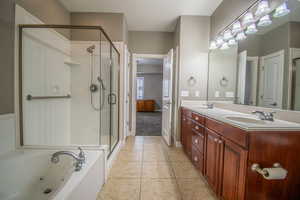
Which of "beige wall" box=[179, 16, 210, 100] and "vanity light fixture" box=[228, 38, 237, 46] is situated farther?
"beige wall" box=[179, 16, 210, 100]

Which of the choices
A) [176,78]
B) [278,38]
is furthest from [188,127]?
[278,38]

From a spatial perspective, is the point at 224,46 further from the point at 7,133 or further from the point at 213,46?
the point at 7,133

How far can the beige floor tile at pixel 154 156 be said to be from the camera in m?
2.36

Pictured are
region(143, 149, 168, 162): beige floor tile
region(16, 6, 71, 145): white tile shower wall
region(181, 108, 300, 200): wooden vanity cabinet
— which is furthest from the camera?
region(143, 149, 168, 162): beige floor tile

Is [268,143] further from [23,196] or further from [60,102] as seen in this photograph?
[60,102]

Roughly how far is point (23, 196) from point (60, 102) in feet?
4.84

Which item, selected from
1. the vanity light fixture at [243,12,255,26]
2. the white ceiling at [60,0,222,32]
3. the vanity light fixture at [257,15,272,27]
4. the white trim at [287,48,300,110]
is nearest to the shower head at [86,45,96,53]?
the white ceiling at [60,0,222,32]

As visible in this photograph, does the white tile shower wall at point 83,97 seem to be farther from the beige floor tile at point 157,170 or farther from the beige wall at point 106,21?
the beige floor tile at point 157,170

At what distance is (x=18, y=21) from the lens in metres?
1.62

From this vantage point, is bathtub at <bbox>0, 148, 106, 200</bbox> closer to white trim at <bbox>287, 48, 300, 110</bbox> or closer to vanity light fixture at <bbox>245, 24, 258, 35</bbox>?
white trim at <bbox>287, 48, 300, 110</bbox>

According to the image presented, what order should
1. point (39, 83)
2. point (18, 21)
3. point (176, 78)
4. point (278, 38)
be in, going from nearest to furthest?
point (278, 38) → point (18, 21) → point (39, 83) → point (176, 78)

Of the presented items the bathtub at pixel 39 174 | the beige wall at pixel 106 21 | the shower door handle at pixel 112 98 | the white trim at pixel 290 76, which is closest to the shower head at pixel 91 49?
the beige wall at pixel 106 21

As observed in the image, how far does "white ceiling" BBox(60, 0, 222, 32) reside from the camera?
248 centimetres

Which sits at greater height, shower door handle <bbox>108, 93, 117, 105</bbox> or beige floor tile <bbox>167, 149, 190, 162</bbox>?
shower door handle <bbox>108, 93, 117, 105</bbox>
